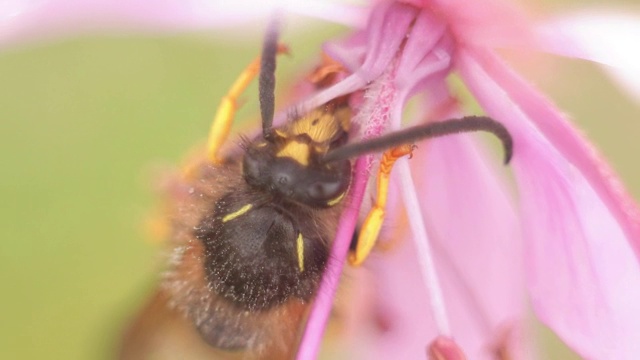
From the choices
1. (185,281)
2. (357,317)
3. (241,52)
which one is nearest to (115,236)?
(241,52)

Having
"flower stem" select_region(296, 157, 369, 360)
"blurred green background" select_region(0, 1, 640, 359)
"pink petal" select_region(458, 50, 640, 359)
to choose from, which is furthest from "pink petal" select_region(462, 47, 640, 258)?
"blurred green background" select_region(0, 1, 640, 359)

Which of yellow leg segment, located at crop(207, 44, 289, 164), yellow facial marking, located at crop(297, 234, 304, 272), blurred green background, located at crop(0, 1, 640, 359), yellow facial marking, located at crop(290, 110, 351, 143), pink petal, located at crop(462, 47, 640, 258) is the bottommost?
blurred green background, located at crop(0, 1, 640, 359)

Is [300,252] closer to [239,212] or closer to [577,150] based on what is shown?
[239,212]

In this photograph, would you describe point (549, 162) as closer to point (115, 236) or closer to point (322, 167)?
point (322, 167)

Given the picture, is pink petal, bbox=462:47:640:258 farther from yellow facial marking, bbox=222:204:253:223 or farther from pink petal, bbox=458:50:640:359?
yellow facial marking, bbox=222:204:253:223

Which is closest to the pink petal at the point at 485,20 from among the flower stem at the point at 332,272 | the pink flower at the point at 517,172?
the pink flower at the point at 517,172

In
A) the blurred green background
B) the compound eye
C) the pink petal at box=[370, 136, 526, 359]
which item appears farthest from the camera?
the blurred green background

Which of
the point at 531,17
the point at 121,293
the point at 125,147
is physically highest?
the point at 531,17
